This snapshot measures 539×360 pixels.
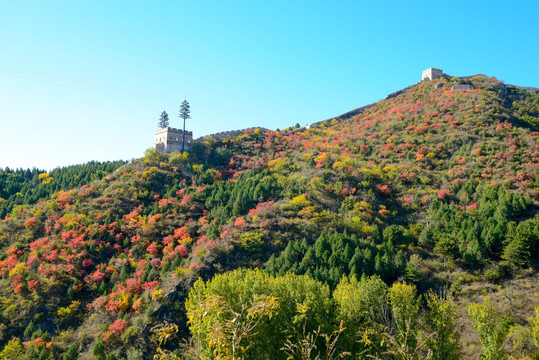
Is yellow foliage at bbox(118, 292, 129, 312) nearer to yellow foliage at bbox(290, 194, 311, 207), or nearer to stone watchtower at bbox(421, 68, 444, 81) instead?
yellow foliage at bbox(290, 194, 311, 207)

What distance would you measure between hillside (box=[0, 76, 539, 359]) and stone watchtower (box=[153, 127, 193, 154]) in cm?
321

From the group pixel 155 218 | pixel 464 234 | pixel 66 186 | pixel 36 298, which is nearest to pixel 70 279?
pixel 36 298

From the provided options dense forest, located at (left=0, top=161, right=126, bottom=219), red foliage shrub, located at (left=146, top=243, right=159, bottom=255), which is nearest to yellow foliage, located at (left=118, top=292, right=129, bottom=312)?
red foliage shrub, located at (left=146, top=243, right=159, bottom=255)

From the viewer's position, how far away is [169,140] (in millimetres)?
68062

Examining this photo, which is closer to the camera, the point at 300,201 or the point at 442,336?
the point at 442,336

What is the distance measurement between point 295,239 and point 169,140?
1518 inches

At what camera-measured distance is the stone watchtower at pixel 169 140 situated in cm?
6775

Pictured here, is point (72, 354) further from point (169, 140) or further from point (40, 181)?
point (40, 181)

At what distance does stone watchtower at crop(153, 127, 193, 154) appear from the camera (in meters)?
67.8

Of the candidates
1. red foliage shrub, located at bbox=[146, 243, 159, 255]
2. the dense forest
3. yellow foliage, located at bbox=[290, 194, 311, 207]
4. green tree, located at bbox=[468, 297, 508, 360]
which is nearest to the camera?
green tree, located at bbox=[468, 297, 508, 360]

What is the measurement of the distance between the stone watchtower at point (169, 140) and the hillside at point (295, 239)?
321 centimetres

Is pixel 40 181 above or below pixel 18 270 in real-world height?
above

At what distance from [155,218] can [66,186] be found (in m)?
25.1

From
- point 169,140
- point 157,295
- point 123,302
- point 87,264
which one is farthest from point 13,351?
point 169,140
